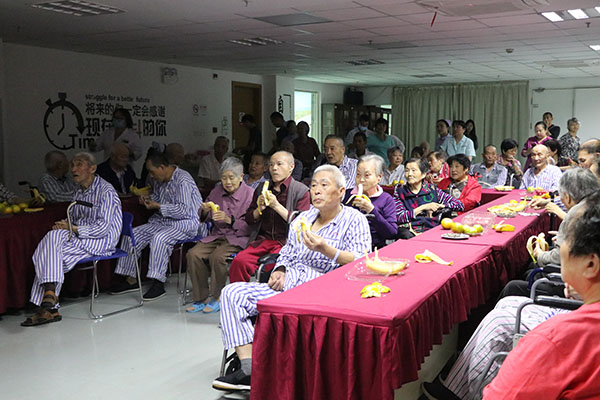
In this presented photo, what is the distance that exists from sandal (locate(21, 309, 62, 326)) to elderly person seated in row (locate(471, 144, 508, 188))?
5.28m

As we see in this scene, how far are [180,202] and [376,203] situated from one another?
6.29 feet

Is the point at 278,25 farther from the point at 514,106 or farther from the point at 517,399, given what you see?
the point at 514,106

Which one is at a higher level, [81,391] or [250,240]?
[250,240]

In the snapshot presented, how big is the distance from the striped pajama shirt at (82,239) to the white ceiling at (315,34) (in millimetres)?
1918

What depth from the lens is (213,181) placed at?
8.23 m

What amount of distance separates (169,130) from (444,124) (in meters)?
5.05

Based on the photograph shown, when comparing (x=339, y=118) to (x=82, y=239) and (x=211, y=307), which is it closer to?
(x=211, y=307)

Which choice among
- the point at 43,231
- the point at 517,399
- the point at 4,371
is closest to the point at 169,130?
the point at 43,231

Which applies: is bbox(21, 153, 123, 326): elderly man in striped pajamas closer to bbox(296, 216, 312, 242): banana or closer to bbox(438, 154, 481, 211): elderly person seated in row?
bbox(296, 216, 312, 242): banana

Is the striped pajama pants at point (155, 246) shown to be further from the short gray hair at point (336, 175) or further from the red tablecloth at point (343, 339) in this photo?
the red tablecloth at point (343, 339)

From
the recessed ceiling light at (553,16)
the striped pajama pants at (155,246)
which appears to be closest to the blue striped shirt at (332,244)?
the striped pajama pants at (155,246)

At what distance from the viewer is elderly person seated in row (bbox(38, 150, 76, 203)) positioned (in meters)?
5.76

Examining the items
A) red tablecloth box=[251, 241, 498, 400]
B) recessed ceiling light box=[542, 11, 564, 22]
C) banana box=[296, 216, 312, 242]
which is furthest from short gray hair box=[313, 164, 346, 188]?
recessed ceiling light box=[542, 11, 564, 22]

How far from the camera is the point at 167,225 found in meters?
5.39
